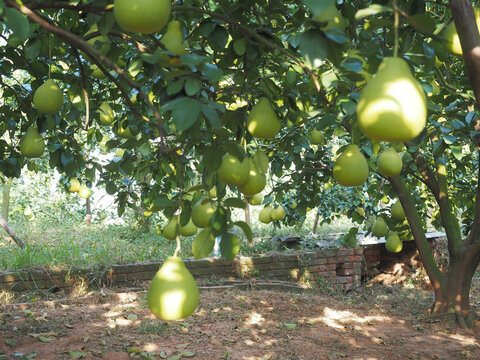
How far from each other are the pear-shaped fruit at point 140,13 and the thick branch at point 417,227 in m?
3.65

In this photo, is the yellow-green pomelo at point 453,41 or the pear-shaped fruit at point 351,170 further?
the pear-shaped fruit at point 351,170

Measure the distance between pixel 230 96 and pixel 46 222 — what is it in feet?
33.0

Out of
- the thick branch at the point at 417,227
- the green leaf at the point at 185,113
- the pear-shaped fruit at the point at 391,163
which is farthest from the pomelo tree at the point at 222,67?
the thick branch at the point at 417,227

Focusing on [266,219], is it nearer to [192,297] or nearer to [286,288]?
[286,288]

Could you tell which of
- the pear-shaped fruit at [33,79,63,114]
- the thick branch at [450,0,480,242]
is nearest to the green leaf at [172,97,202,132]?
the thick branch at [450,0,480,242]

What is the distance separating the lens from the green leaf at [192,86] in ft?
3.80

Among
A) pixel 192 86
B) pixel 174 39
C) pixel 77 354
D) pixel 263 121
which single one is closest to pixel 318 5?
pixel 192 86

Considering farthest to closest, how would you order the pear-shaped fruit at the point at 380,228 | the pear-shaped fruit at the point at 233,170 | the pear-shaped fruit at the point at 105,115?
the pear-shaped fruit at the point at 380,228 < the pear-shaped fruit at the point at 105,115 < the pear-shaped fruit at the point at 233,170

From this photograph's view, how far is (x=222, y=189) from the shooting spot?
1.57 metres

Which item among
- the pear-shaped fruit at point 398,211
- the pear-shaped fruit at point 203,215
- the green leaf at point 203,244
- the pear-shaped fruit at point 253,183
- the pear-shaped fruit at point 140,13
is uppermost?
the pear-shaped fruit at point 140,13

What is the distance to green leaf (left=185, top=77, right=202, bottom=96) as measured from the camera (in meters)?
1.16

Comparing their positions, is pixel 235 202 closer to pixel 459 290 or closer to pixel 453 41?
pixel 453 41

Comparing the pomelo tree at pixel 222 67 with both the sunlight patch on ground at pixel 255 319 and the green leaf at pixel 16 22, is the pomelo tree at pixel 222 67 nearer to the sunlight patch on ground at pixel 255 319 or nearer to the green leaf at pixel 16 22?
the green leaf at pixel 16 22

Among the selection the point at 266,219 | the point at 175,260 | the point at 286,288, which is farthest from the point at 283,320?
the point at 175,260
